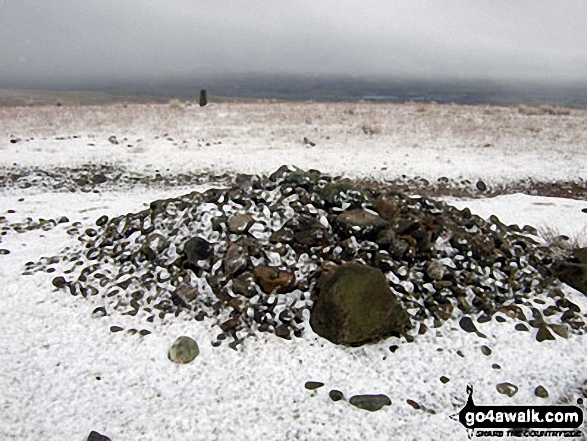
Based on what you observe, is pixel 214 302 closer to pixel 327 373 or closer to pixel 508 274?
→ pixel 327 373

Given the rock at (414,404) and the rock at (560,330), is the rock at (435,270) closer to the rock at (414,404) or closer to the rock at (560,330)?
the rock at (560,330)

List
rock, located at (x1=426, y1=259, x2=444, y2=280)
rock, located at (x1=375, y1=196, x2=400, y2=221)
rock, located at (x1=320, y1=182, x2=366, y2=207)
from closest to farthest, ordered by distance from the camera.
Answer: rock, located at (x1=426, y1=259, x2=444, y2=280), rock, located at (x1=375, y1=196, x2=400, y2=221), rock, located at (x1=320, y1=182, x2=366, y2=207)

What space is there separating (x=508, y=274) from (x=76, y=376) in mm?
5937

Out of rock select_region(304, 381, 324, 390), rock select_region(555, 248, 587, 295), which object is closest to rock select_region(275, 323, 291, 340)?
rock select_region(304, 381, 324, 390)

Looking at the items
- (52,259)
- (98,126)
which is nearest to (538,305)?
(52,259)

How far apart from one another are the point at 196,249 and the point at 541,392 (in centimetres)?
469

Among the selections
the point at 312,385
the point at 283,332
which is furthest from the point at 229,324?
the point at 312,385

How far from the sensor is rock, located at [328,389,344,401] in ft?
14.2

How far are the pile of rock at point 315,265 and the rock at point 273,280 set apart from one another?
0.05 feet

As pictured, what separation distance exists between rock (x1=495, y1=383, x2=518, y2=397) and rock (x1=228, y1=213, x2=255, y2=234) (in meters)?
3.91

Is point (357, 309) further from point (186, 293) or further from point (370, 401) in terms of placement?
point (186, 293)

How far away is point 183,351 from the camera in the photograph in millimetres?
4918

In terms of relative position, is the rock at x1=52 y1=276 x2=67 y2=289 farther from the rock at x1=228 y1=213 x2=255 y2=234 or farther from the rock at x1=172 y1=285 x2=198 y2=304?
the rock at x1=228 y1=213 x2=255 y2=234

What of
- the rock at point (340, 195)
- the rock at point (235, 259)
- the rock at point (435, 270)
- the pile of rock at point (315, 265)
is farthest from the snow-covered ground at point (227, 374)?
the rock at point (340, 195)
